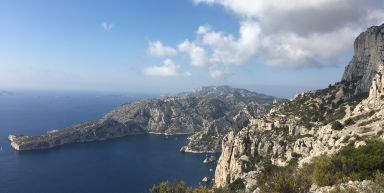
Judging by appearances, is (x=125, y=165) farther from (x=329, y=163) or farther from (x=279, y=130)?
(x=329, y=163)

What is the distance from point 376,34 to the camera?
11294 centimetres

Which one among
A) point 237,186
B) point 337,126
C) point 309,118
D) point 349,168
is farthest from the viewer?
point 309,118

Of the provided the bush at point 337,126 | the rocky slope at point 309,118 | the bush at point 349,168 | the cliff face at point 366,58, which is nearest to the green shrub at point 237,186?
the rocky slope at point 309,118

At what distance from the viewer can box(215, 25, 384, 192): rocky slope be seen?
82938mm

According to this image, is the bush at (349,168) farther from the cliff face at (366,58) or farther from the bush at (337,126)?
the cliff face at (366,58)

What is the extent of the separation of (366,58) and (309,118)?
1156 inches

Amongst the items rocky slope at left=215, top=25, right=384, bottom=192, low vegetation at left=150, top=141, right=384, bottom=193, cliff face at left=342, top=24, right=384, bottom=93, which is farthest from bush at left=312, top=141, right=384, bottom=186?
cliff face at left=342, top=24, right=384, bottom=93

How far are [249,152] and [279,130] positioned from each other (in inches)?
419

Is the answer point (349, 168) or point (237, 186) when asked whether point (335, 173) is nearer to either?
point (349, 168)

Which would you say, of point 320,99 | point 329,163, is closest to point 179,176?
point 320,99

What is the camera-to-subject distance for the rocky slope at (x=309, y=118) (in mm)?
82938

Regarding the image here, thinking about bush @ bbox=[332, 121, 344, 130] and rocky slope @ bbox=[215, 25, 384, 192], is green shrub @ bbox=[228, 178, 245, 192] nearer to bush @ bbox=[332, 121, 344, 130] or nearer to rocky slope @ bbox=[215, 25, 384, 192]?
rocky slope @ bbox=[215, 25, 384, 192]

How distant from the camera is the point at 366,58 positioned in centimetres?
11769

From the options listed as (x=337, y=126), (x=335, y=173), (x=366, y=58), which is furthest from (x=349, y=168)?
(x=366, y=58)
